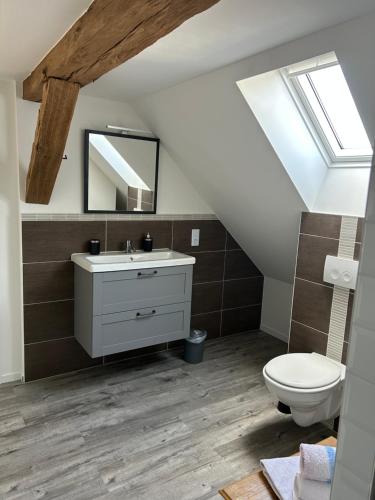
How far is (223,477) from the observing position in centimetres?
199

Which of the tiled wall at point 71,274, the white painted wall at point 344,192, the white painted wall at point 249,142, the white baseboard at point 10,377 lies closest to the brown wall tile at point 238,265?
the tiled wall at point 71,274

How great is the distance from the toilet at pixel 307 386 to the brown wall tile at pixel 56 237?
5.27 ft

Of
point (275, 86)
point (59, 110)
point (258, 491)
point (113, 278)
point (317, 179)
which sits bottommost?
point (258, 491)

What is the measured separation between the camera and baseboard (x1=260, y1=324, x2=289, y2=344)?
3.80 meters

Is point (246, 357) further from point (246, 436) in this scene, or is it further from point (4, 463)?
point (4, 463)

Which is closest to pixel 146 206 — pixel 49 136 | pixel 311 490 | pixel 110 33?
pixel 49 136

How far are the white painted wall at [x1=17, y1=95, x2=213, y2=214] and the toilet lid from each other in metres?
1.59

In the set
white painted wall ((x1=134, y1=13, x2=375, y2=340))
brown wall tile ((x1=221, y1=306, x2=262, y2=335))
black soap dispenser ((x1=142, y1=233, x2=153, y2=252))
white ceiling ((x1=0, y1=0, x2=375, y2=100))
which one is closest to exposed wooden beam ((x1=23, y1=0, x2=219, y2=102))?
white ceiling ((x1=0, y1=0, x2=375, y2=100))

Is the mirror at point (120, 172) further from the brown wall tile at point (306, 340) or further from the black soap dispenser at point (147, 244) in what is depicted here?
the brown wall tile at point (306, 340)

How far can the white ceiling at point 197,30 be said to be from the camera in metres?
1.38

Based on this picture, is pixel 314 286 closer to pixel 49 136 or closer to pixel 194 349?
pixel 194 349

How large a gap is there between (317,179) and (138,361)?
2033 millimetres

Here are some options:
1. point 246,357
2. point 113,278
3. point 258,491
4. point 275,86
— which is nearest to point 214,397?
point 246,357

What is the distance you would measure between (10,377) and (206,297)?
1771mm
